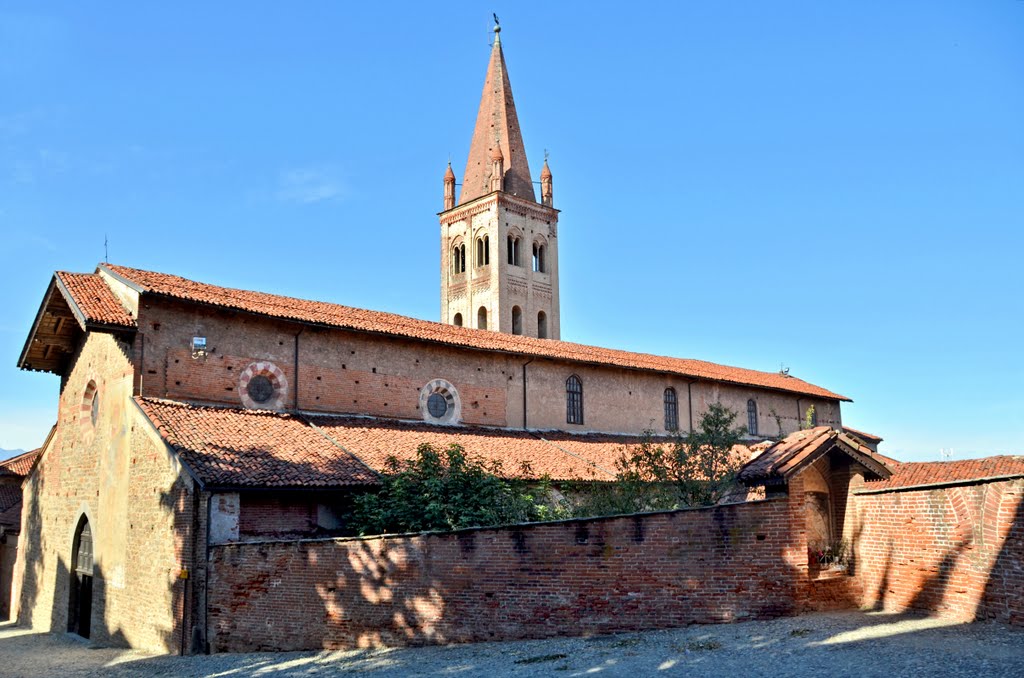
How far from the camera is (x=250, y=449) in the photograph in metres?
18.8

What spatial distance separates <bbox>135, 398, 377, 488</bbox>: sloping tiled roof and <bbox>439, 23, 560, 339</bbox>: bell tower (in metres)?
32.1

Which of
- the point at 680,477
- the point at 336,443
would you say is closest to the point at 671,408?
the point at 680,477

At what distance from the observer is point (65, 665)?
17.3 metres

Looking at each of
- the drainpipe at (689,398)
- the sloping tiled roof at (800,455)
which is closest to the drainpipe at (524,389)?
the drainpipe at (689,398)

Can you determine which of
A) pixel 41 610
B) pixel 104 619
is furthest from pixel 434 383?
pixel 41 610

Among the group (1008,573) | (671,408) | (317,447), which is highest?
(671,408)

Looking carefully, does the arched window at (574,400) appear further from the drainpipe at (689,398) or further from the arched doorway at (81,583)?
the arched doorway at (81,583)

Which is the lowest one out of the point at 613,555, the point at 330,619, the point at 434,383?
the point at 330,619

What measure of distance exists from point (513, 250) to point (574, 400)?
2659 centimetres

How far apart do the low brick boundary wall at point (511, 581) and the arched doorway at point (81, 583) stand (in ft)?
23.2

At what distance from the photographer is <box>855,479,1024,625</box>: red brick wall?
10562 millimetres

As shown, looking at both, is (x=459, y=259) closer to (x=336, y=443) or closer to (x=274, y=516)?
(x=336, y=443)

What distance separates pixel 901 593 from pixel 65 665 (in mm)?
15284

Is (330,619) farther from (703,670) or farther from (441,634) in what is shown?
(703,670)
